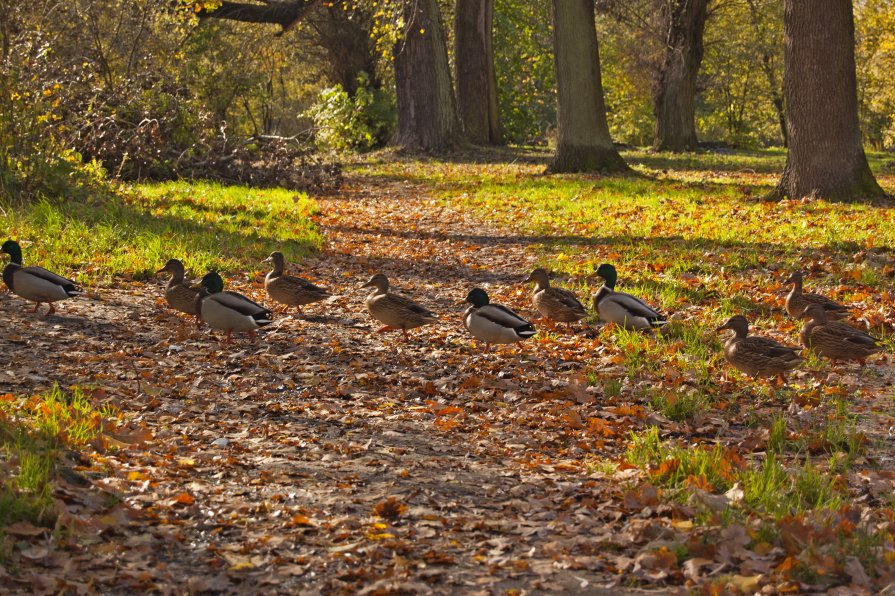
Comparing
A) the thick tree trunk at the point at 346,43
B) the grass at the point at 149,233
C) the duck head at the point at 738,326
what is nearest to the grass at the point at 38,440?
the grass at the point at 149,233

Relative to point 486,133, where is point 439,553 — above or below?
below

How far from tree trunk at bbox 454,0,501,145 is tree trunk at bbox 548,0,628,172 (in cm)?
1026

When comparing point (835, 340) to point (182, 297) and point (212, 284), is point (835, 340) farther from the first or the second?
point (182, 297)

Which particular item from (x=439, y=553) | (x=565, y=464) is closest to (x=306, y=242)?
(x=565, y=464)

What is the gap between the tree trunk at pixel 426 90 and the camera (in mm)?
30250

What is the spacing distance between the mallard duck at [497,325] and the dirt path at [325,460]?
276 millimetres

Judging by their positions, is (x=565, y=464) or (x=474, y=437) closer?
(x=565, y=464)

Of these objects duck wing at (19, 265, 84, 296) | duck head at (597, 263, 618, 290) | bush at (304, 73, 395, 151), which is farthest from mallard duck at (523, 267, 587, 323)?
bush at (304, 73, 395, 151)

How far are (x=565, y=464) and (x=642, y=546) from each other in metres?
1.44

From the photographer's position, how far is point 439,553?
507cm

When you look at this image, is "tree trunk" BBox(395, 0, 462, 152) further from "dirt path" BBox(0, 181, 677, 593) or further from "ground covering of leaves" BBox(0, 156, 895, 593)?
"ground covering of leaves" BBox(0, 156, 895, 593)

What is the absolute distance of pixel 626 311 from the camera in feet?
31.7

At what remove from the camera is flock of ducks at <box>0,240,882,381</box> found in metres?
8.34

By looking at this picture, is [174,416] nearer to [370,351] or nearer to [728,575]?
[370,351]
